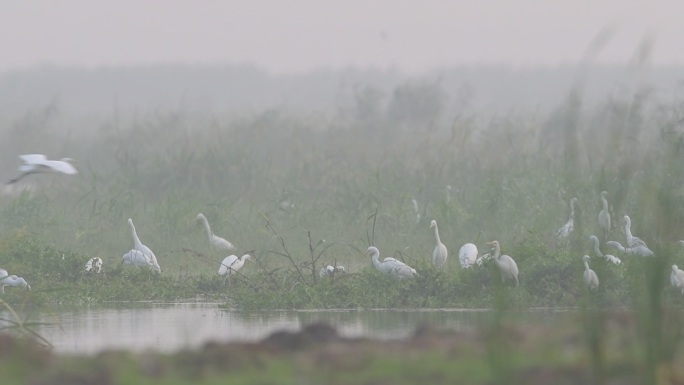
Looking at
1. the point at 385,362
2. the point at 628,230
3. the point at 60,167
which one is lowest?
the point at 385,362

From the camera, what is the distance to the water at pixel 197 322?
9406 mm

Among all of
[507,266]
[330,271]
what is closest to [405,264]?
[330,271]

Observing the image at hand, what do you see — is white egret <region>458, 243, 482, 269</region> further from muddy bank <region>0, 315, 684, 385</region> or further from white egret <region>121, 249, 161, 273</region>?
muddy bank <region>0, 315, 684, 385</region>

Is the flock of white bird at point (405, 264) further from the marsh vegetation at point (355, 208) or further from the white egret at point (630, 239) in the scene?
the marsh vegetation at point (355, 208)

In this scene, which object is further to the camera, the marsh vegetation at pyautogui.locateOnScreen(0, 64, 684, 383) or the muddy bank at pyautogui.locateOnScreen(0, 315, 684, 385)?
the marsh vegetation at pyautogui.locateOnScreen(0, 64, 684, 383)

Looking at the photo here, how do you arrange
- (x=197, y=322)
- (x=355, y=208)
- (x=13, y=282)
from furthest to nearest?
(x=355, y=208) → (x=13, y=282) → (x=197, y=322)

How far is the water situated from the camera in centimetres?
941

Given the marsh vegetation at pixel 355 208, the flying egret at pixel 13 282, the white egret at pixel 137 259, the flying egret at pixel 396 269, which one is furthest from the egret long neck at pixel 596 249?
the flying egret at pixel 13 282

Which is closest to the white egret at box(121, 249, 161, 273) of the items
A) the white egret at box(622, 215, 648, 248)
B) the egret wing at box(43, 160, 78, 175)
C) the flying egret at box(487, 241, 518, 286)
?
the egret wing at box(43, 160, 78, 175)

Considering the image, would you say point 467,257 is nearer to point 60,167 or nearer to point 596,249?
point 60,167

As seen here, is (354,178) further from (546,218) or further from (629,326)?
(629,326)

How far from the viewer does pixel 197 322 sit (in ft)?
34.9

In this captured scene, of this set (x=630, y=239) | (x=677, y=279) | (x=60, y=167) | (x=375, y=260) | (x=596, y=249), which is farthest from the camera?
(x=60, y=167)

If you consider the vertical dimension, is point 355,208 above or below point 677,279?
above
